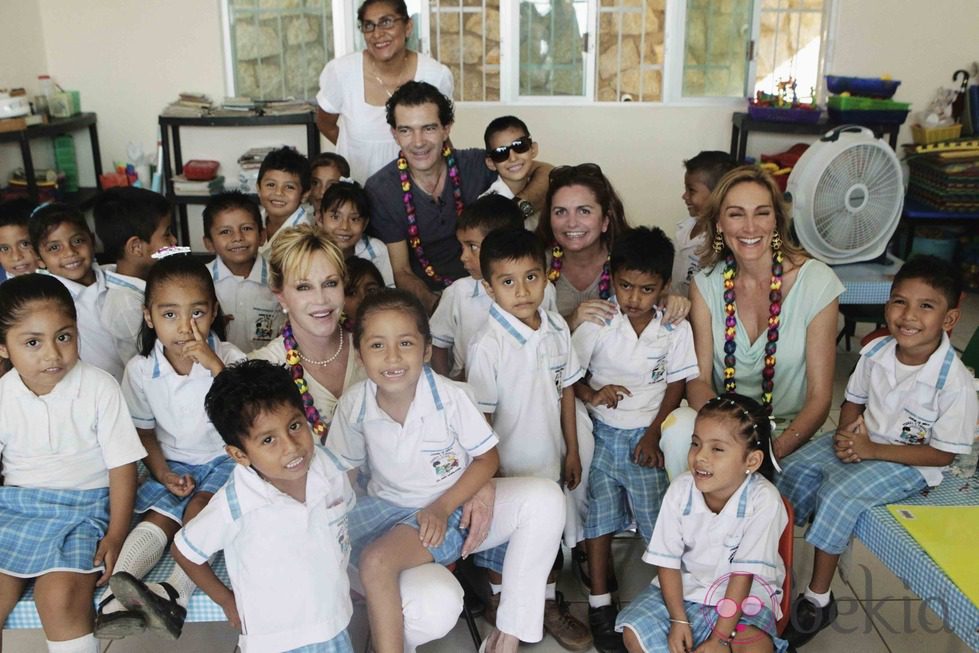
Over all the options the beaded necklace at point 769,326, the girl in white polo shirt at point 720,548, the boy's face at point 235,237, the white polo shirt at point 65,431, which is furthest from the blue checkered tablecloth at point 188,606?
the beaded necklace at point 769,326

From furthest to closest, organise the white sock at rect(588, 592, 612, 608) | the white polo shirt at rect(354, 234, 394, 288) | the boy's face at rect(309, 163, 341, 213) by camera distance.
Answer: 1. the boy's face at rect(309, 163, 341, 213)
2. the white polo shirt at rect(354, 234, 394, 288)
3. the white sock at rect(588, 592, 612, 608)


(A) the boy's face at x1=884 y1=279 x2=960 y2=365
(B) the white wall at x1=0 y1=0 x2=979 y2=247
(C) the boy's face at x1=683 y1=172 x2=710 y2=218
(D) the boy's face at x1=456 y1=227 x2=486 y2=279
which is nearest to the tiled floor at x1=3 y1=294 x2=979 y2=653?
(A) the boy's face at x1=884 y1=279 x2=960 y2=365

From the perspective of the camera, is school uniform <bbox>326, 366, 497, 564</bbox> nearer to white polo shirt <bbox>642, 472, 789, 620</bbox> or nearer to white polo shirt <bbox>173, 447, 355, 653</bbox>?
white polo shirt <bbox>173, 447, 355, 653</bbox>

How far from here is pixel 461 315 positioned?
2775 millimetres

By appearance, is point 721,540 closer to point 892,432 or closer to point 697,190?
point 892,432

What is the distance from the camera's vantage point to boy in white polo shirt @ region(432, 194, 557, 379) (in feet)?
8.89

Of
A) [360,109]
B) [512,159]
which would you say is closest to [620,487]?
[512,159]

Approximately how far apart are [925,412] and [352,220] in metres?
1.86

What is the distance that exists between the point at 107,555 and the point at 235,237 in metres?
1.17

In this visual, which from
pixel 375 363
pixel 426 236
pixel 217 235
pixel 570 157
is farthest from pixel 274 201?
pixel 570 157

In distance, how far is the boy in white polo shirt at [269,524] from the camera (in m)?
1.92

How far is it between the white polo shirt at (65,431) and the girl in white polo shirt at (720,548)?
1.32m

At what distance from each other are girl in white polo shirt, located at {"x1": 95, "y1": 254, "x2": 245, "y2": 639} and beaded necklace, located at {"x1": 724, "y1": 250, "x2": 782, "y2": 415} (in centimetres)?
141

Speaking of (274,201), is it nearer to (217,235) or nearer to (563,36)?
(217,235)
